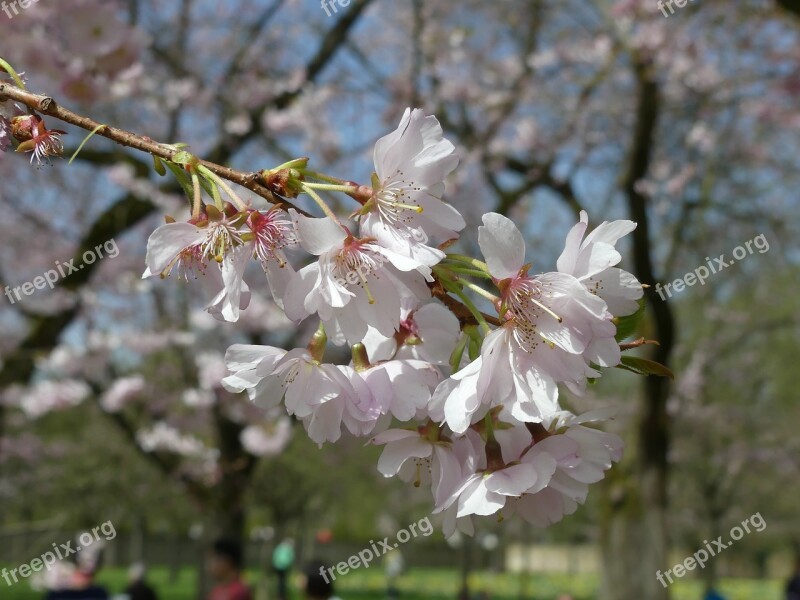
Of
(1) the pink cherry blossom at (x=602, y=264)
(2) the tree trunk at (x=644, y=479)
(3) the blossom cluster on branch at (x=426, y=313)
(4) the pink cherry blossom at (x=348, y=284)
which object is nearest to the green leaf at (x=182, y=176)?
(3) the blossom cluster on branch at (x=426, y=313)

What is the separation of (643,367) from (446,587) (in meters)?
24.3

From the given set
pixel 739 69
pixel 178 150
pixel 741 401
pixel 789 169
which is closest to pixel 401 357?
pixel 178 150

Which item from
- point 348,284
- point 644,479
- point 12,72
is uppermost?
point 12,72

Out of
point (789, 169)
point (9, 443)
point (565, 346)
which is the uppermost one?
point (565, 346)

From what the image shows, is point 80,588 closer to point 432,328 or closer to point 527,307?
point 432,328

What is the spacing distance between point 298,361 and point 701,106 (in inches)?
268

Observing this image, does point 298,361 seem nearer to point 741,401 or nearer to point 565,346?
point 565,346

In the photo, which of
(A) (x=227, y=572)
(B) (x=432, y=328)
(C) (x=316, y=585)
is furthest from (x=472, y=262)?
(A) (x=227, y=572)

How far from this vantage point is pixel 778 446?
15016 millimetres

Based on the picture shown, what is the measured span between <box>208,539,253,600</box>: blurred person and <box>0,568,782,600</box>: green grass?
47.4 feet

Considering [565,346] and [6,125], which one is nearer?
[565,346]

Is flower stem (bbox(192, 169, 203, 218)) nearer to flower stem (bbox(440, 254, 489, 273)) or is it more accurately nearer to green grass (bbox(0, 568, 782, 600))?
flower stem (bbox(440, 254, 489, 273))

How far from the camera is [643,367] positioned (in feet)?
2.61

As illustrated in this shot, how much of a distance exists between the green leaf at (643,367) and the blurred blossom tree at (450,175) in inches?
159
